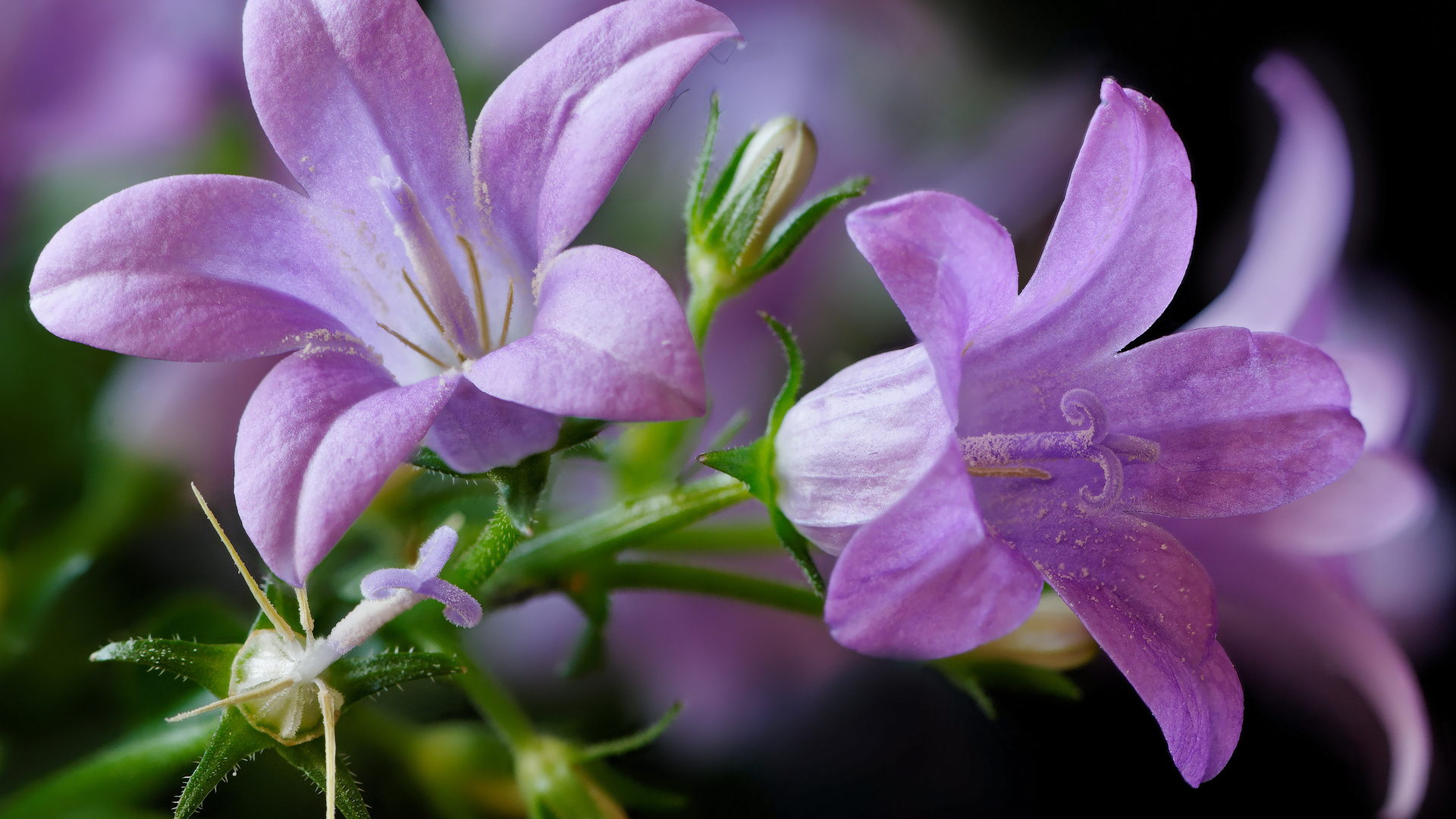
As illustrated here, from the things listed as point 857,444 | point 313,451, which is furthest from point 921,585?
point 313,451

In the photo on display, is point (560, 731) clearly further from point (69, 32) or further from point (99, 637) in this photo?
point (69, 32)

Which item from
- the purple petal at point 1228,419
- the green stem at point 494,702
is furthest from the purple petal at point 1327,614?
the green stem at point 494,702

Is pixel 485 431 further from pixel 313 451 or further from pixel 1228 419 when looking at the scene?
pixel 1228 419

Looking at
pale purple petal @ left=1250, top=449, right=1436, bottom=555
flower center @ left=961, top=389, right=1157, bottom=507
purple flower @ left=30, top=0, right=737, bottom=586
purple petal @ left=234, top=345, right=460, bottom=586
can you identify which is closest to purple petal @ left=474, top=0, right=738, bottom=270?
purple flower @ left=30, top=0, right=737, bottom=586

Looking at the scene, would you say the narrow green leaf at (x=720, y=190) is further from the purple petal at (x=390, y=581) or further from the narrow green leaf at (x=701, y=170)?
the purple petal at (x=390, y=581)

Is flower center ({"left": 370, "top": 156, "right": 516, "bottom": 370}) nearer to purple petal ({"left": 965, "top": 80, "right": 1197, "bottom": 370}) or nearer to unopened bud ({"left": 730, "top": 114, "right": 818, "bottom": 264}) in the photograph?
unopened bud ({"left": 730, "top": 114, "right": 818, "bottom": 264})
